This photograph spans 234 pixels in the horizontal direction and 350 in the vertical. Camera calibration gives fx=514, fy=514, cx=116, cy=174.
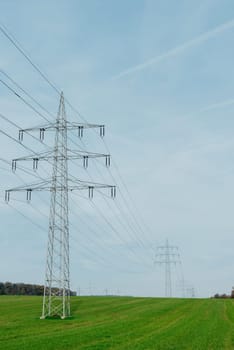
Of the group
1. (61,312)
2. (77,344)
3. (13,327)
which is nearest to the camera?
(77,344)

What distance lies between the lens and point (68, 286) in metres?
39.5

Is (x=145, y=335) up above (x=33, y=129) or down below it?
below

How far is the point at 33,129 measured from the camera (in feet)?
127

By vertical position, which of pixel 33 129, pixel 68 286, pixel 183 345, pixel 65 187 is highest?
pixel 33 129

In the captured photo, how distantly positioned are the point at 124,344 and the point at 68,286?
58.8 ft

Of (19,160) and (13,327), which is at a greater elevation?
(19,160)

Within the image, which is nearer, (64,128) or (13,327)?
(13,327)

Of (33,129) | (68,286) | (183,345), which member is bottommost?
(183,345)

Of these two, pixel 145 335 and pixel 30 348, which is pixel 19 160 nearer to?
pixel 145 335

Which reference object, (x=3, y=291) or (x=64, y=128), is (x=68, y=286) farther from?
(x=3, y=291)

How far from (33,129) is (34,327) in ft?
48.2

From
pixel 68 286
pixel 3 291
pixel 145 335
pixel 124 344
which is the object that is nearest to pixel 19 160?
pixel 68 286

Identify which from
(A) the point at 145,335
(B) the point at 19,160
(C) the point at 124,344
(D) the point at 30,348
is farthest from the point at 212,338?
(B) the point at 19,160

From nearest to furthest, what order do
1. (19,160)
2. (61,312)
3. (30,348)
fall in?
(30,348), (19,160), (61,312)
